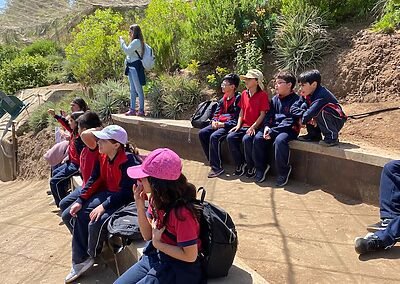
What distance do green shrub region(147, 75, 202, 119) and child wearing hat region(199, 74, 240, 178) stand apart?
2112 mm

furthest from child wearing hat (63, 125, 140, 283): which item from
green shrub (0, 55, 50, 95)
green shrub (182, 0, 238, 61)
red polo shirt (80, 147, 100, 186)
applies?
green shrub (0, 55, 50, 95)

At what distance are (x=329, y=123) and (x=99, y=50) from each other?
7588 mm

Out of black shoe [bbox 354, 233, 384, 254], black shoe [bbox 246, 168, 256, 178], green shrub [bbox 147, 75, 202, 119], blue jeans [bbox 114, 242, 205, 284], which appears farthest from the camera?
green shrub [bbox 147, 75, 202, 119]

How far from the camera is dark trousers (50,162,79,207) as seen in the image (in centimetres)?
572

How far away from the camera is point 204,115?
6551 mm

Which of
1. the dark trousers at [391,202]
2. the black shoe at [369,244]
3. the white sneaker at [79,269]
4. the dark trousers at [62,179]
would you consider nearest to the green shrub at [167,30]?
the dark trousers at [62,179]

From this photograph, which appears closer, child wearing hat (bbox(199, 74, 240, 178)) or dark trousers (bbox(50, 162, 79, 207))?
dark trousers (bbox(50, 162, 79, 207))

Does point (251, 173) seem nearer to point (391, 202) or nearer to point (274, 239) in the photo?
point (274, 239)

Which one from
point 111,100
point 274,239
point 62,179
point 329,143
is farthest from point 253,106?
point 111,100

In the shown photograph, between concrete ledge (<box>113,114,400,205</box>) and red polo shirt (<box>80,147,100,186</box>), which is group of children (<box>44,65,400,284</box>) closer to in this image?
red polo shirt (<box>80,147,100,186</box>)

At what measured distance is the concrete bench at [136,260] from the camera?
9.71 ft

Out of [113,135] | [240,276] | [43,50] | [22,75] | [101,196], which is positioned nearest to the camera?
[240,276]

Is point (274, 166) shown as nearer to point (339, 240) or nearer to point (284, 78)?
point (284, 78)

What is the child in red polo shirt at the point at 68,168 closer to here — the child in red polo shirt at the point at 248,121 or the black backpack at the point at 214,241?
the child in red polo shirt at the point at 248,121
